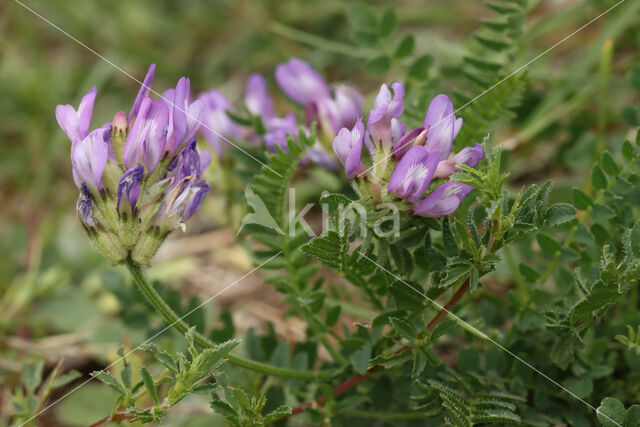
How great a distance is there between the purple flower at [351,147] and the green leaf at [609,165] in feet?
1.62

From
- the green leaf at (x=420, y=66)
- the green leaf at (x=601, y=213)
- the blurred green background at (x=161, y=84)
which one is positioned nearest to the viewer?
the green leaf at (x=601, y=213)

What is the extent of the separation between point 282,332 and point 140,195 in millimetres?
923

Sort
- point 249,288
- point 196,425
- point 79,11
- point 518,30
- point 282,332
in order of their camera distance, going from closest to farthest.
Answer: point 518,30 < point 196,425 < point 282,332 < point 249,288 < point 79,11

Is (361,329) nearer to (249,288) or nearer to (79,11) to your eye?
(249,288)

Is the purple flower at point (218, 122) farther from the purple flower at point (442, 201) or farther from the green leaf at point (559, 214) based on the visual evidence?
the green leaf at point (559, 214)

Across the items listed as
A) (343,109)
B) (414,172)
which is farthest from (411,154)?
(343,109)

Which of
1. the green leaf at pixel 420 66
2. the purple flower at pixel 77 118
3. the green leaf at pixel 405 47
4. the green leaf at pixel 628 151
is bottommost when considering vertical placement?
the green leaf at pixel 628 151

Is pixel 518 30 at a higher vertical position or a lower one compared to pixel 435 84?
higher

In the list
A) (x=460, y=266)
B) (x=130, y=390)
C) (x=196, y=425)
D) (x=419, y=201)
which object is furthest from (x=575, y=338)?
(x=196, y=425)

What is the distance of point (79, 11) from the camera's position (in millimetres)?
3107

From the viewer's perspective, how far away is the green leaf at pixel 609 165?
1234 millimetres

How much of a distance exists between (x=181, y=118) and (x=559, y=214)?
0.65 meters

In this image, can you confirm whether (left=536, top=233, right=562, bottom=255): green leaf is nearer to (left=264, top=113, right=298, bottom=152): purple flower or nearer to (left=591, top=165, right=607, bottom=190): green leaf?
(left=591, top=165, right=607, bottom=190): green leaf

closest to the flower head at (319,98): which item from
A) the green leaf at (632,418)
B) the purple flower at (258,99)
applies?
the purple flower at (258,99)
